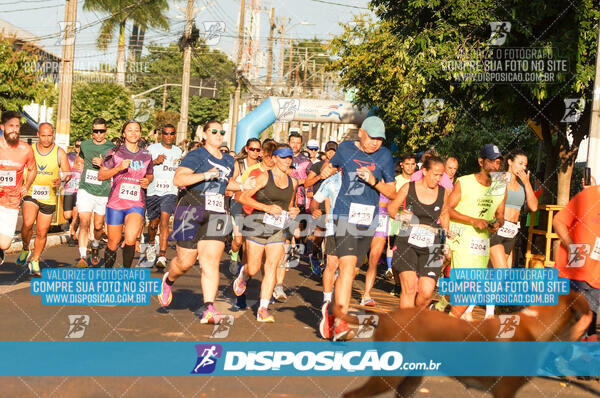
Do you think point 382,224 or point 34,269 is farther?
point 382,224

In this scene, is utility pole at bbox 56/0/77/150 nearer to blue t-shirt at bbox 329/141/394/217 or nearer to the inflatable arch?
the inflatable arch

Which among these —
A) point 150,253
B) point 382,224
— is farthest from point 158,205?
point 382,224

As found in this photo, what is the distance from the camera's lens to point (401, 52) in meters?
14.3

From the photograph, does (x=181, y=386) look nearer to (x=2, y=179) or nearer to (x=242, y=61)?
(x=2, y=179)

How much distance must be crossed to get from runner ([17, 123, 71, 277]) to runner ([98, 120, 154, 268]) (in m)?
1.24

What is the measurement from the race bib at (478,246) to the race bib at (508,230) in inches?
25.8

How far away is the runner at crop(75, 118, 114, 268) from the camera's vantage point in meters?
11.3

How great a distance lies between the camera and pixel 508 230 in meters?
8.98

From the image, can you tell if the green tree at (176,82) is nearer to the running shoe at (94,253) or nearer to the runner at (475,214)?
the running shoe at (94,253)

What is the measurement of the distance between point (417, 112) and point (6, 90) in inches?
584

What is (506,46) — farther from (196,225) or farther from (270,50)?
(270,50)

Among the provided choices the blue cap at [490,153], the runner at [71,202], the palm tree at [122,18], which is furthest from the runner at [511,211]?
the palm tree at [122,18]

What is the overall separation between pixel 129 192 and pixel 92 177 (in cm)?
211

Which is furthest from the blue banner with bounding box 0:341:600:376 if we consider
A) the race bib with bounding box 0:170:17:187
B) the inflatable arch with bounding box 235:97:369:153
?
the inflatable arch with bounding box 235:97:369:153
